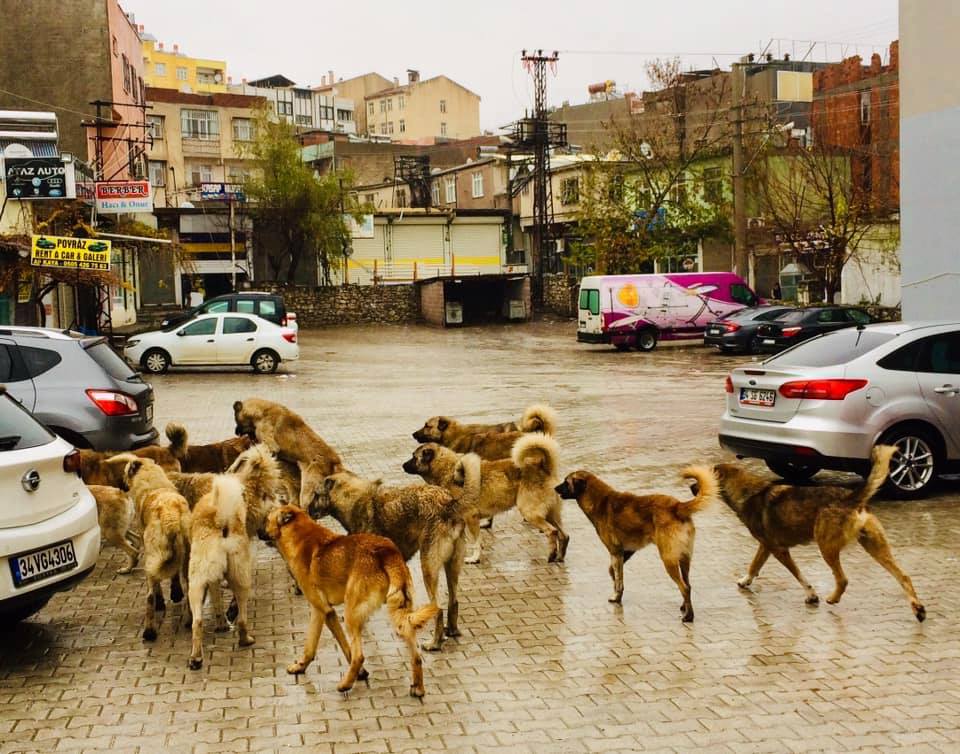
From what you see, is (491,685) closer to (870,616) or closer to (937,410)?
(870,616)

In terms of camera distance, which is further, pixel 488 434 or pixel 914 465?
pixel 914 465

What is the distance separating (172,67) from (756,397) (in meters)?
94.4

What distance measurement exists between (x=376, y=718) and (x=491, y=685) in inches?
30.5

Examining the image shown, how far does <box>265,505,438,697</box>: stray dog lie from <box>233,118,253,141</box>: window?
2800 inches

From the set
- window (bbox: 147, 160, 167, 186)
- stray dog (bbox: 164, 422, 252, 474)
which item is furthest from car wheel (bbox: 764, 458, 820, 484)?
window (bbox: 147, 160, 167, 186)

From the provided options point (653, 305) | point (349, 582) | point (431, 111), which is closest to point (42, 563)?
point (349, 582)

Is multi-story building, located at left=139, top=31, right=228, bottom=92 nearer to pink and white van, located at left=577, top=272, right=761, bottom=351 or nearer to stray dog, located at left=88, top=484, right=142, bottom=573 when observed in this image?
pink and white van, located at left=577, top=272, right=761, bottom=351

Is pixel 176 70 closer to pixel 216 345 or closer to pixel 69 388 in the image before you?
pixel 216 345

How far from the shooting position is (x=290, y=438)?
32.9 feet

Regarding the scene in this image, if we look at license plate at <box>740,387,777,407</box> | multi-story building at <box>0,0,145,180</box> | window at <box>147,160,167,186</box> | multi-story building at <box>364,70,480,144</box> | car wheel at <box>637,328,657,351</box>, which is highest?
multi-story building at <box>364,70,480,144</box>

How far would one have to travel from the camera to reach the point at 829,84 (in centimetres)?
5284

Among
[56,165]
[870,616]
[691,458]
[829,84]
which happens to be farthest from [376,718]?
[829,84]

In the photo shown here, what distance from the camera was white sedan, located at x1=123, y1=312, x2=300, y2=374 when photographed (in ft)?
96.4

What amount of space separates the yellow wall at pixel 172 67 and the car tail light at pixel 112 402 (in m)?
86.2
